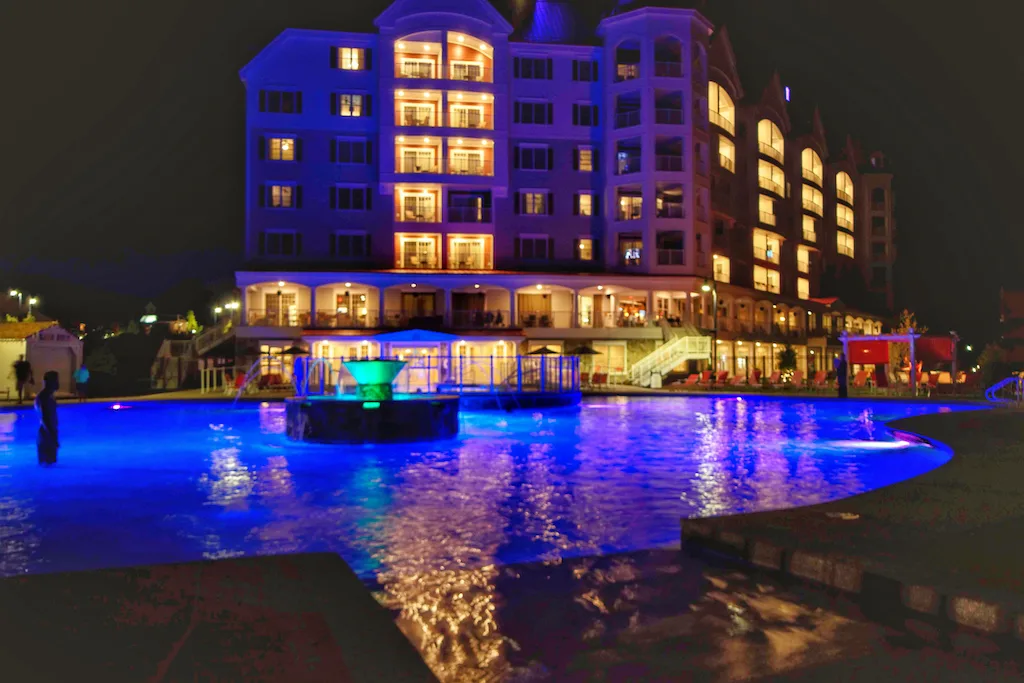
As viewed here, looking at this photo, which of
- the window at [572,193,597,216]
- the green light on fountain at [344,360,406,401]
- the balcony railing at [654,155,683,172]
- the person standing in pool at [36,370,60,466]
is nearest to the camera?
the person standing in pool at [36,370,60,466]

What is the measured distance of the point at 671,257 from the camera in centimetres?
5509

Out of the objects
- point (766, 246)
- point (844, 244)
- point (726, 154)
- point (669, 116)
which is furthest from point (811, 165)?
point (669, 116)

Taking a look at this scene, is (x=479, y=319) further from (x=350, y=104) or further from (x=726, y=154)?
(x=726, y=154)

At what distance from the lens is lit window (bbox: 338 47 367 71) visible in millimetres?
53281

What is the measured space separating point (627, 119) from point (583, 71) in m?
4.50

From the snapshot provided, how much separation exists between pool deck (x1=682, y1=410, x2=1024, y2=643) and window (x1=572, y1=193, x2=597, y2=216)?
156 ft

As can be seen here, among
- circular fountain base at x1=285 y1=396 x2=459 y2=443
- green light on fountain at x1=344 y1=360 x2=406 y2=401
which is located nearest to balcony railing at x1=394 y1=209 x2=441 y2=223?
green light on fountain at x1=344 y1=360 x2=406 y2=401

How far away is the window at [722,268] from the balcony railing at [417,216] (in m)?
20.8

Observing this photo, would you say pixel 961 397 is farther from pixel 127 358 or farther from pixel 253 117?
pixel 127 358

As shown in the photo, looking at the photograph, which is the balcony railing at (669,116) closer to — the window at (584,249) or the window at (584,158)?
the window at (584,158)

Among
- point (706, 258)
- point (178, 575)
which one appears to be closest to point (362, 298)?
point (706, 258)

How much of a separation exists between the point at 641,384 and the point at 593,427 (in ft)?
91.3

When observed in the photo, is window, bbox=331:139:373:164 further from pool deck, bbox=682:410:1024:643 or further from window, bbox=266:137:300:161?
pool deck, bbox=682:410:1024:643

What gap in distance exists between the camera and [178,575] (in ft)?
19.6
